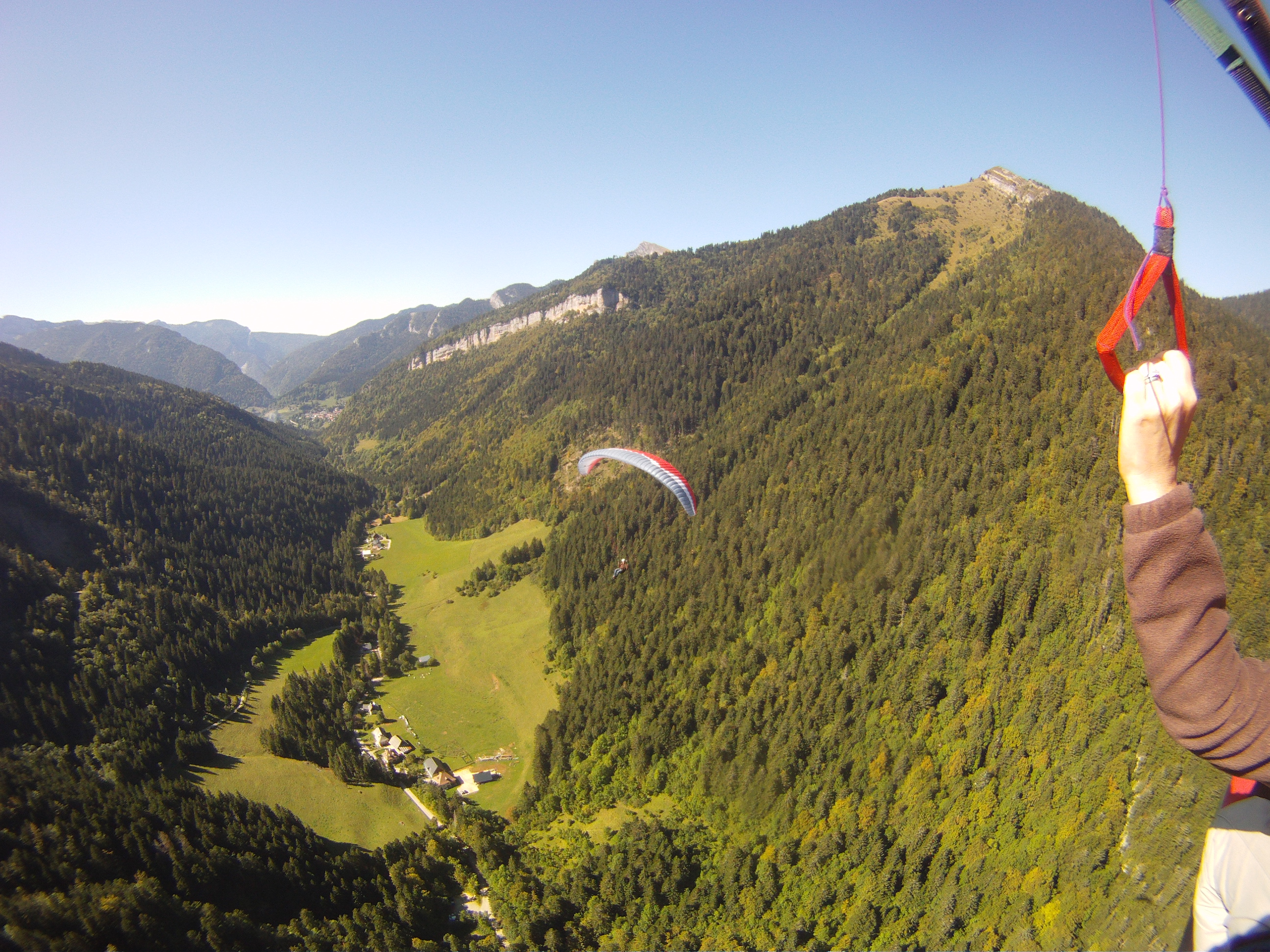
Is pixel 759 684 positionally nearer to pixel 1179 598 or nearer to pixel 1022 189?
pixel 1179 598

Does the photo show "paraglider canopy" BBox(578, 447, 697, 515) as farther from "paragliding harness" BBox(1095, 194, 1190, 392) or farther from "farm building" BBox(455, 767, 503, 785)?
"paragliding harness" BBox(1095, 194, 1190, 392)

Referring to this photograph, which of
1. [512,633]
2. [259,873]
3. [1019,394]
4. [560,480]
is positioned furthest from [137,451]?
[1019,394]

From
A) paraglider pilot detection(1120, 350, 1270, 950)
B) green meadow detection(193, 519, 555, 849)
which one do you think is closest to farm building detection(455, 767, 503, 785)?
green meadow detection(193, 519, 555, 849)

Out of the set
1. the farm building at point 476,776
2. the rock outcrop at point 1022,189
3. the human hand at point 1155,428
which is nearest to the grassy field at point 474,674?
the farm building at point 476,776

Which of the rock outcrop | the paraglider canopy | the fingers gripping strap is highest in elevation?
the rock outcrop

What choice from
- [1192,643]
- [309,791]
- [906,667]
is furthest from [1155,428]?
[309,791]

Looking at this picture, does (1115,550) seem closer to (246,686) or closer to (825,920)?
(825,920)
